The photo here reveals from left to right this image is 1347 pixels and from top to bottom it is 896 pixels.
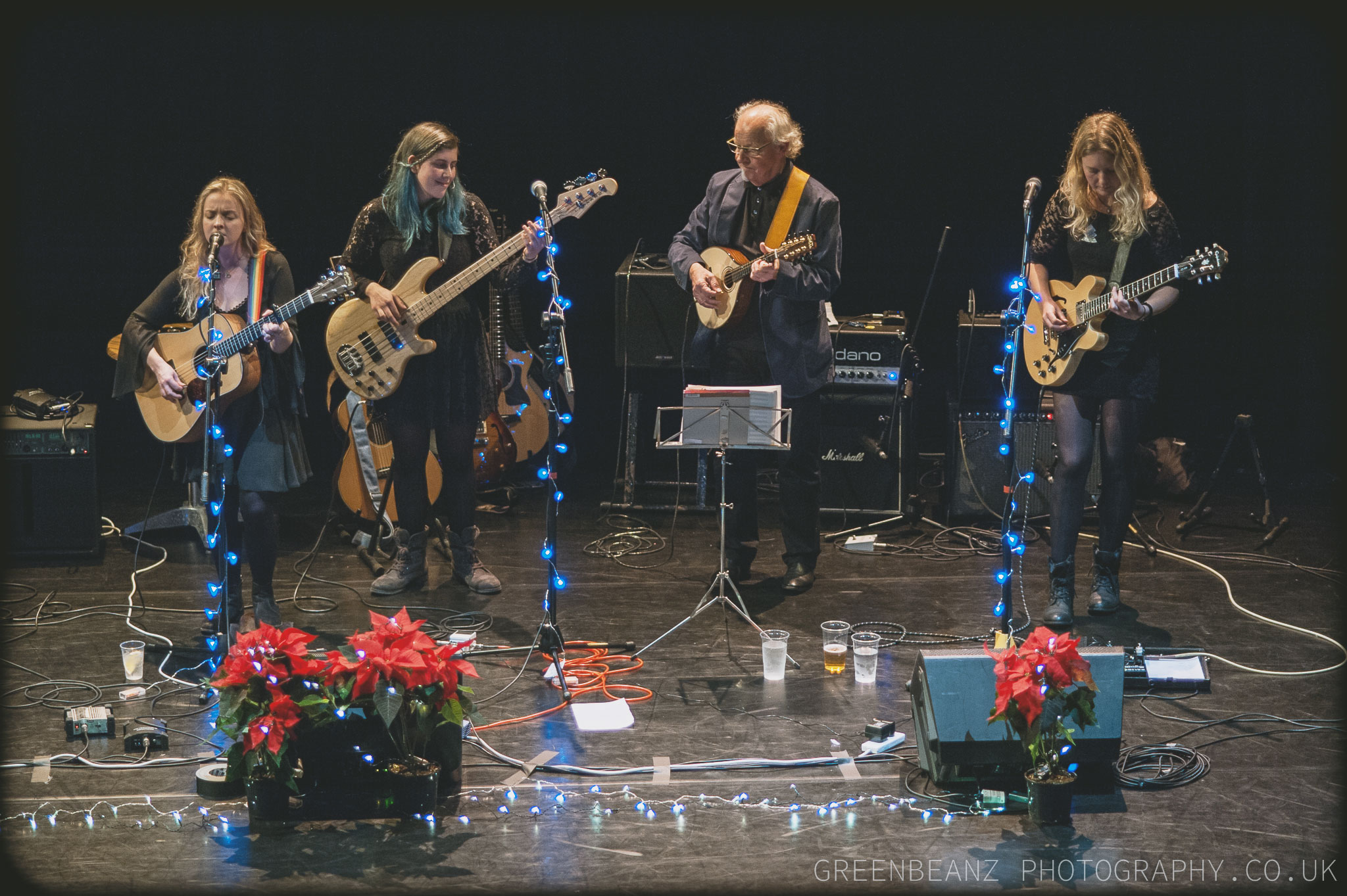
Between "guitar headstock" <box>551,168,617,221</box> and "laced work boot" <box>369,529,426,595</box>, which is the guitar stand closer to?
"guitar headstock" <box>551,168,617,221</box>

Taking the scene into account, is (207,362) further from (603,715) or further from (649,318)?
(649,318)

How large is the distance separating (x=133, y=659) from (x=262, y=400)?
109cm

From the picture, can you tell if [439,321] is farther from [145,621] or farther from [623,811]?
[623,811]

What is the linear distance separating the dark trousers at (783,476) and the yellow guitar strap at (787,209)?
18.2 inches

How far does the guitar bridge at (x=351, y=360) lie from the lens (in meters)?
5.61

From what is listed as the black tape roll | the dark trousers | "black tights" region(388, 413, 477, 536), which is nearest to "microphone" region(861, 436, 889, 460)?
the dark trousers

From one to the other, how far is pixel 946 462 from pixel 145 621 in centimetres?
412

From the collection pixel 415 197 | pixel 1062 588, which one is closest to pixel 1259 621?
pixel 1062 588

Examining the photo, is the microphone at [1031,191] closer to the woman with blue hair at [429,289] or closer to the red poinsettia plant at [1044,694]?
the red poinsettia plant at [1044,694]

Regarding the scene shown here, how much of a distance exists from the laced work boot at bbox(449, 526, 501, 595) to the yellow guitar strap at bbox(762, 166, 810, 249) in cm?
189

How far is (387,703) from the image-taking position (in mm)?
3686

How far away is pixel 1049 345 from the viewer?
18.0 ft

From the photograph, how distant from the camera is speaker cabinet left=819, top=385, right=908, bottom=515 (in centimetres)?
718

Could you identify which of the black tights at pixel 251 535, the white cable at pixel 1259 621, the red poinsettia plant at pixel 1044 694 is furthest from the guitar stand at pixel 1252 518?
the black tights at pixel 251 535
